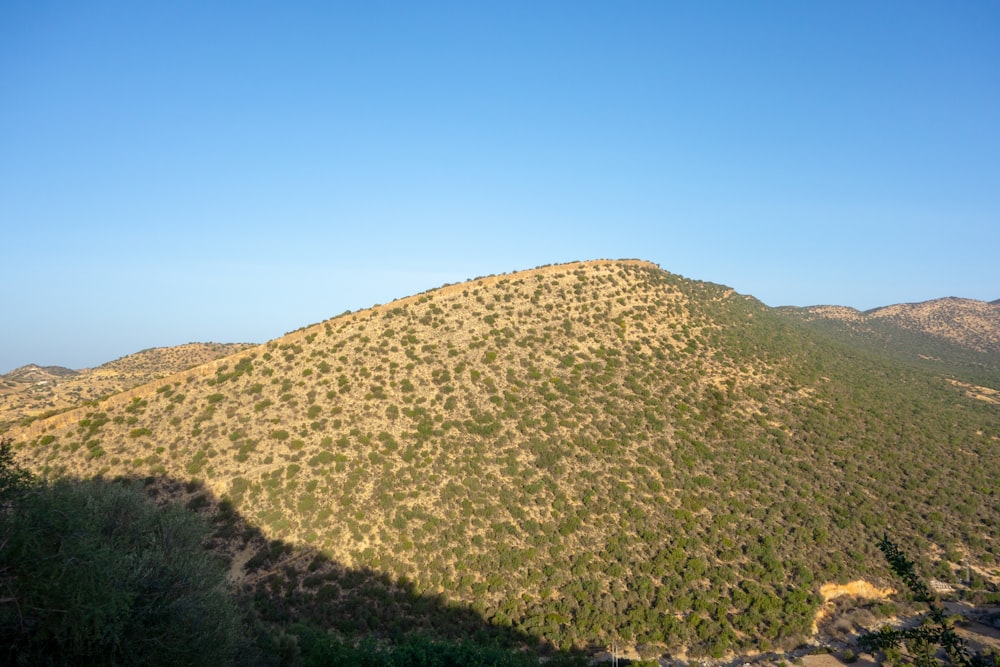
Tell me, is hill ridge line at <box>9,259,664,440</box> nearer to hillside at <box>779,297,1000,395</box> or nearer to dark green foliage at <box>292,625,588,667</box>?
dark green foliage at <box>292,625,588,667</box>

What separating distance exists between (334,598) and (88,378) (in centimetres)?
5198

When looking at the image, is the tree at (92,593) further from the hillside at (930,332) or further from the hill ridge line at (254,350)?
the hillside at (930,332)

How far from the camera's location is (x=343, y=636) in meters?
22.9

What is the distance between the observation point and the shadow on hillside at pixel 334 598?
23.4 metres

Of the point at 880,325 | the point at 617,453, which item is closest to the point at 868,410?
the point at 617,453

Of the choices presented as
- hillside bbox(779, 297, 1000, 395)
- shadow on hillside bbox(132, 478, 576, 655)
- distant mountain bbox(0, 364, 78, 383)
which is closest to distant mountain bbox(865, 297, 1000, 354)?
hillside bbox(779, 297, 1000, 395)

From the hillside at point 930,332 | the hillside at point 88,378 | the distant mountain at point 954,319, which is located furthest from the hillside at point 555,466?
the distant mountain at point 954,319

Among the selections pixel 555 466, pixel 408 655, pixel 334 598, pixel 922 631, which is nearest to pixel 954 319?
pixel 555 466

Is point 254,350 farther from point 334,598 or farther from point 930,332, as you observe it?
point 930,332

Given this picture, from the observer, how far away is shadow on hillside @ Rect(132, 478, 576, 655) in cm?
2336

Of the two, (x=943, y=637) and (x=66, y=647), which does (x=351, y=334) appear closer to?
(x=66, y=647)

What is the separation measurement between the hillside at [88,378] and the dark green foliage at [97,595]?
2946cm

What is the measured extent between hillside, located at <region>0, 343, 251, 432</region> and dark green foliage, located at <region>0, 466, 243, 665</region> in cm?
2946

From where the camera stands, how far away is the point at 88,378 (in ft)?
193
